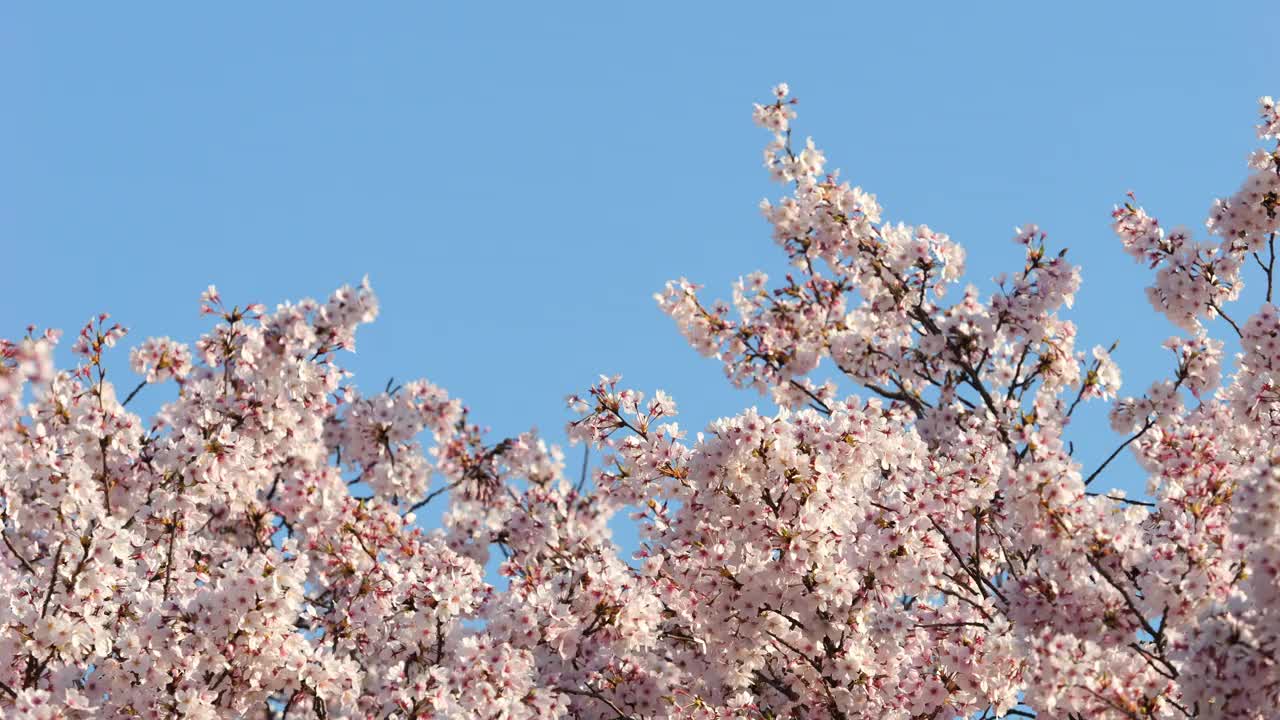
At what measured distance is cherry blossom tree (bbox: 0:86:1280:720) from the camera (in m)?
8.05

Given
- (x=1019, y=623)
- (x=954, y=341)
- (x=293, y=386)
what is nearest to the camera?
(x=1019, y=623)

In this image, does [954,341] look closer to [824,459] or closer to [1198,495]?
[824,459]

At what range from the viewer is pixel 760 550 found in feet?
32.8

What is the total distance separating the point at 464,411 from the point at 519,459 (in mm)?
933

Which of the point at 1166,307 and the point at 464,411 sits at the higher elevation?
the point at 464,411

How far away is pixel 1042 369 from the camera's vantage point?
12766 mm

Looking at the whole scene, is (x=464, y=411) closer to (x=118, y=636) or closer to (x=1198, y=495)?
(x=118, y=636)

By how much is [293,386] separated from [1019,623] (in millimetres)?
6723

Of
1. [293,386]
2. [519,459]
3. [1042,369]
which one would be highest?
[519,459]

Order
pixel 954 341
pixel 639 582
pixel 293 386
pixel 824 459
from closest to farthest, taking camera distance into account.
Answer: pixel 824 459
pixel 639 582
pixel 293 386
pixel 954 341

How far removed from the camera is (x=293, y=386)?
12031 mm

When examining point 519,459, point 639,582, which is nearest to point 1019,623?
point 639,582

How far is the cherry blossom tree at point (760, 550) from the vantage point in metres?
8.05

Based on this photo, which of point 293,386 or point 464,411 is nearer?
point 293,386
